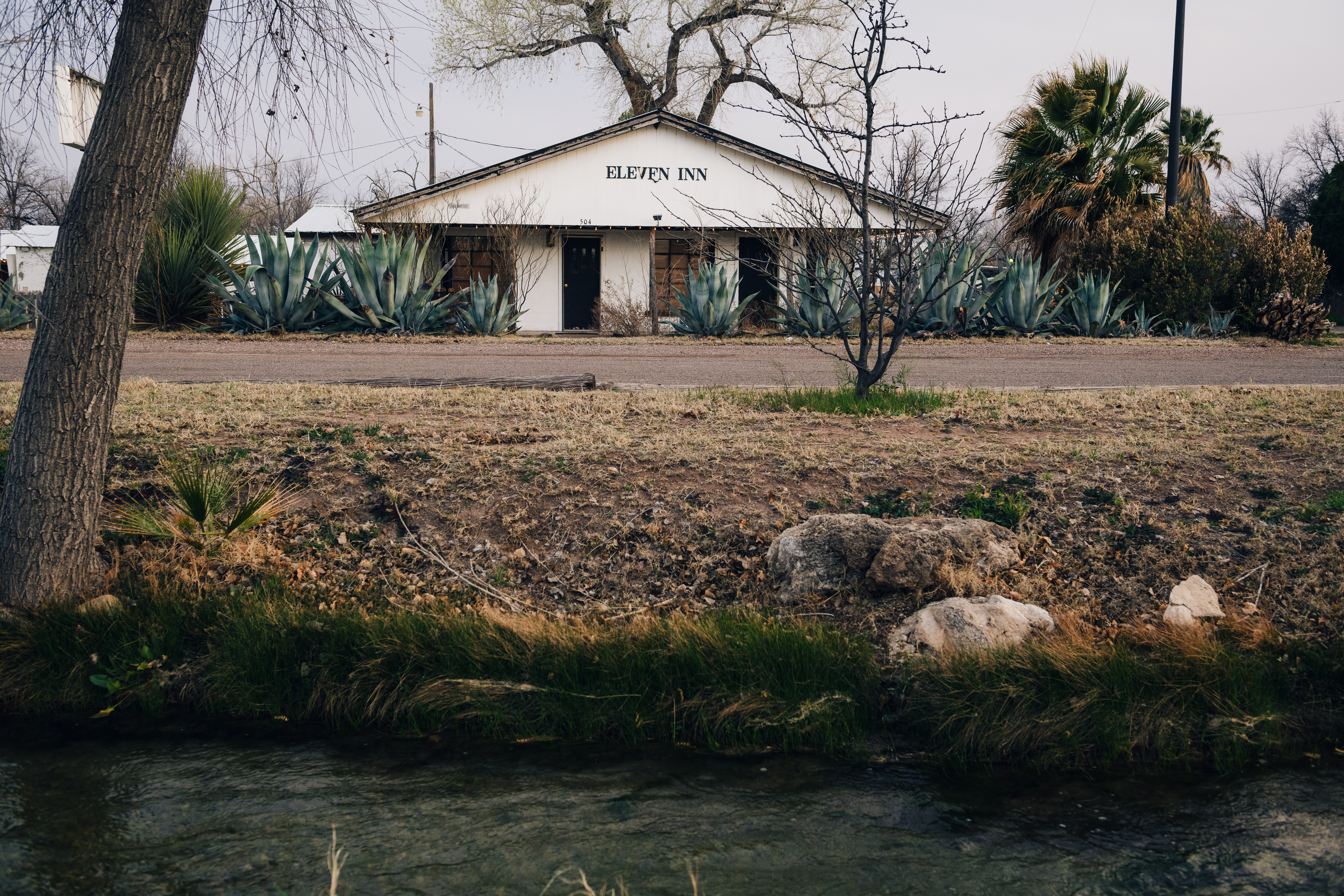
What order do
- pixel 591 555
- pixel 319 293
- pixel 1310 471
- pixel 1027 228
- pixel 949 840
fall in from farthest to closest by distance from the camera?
1. pixel 1027 228
2. pixel 319 293
3. pixel 1310 471
4. pixel 591 555
5. pixel 949 840

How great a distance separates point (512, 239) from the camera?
63.9 feet

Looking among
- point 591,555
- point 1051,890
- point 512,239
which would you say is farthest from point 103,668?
point 512,239

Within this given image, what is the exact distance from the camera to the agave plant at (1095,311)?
579 inches

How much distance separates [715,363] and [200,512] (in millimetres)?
7458

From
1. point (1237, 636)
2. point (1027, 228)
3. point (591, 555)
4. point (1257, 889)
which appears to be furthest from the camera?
point (1027, 228)

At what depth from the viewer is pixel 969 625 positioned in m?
3.76

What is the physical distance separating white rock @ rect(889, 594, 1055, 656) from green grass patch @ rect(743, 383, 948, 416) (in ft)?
8.53

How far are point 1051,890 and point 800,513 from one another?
2198 millimetres

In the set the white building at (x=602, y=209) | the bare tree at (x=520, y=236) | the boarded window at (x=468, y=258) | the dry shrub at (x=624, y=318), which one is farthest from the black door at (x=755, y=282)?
the boarded window at (x=468, y=258)

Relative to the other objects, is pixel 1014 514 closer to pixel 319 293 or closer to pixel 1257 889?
pixel 1257 889

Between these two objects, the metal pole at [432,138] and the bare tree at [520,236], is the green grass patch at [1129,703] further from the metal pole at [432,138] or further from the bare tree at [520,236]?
the metal pole at [432,138]

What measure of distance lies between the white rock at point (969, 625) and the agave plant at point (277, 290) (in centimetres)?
1220

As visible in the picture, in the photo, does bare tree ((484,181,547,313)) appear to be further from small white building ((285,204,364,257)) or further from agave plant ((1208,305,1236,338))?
agave plant ((1208,305,1236,338))

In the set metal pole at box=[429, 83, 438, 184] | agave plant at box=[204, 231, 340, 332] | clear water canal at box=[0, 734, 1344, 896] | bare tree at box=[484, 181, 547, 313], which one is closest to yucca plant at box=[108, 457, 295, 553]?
clear water canal at box=[0, 734, 1344, 896]
